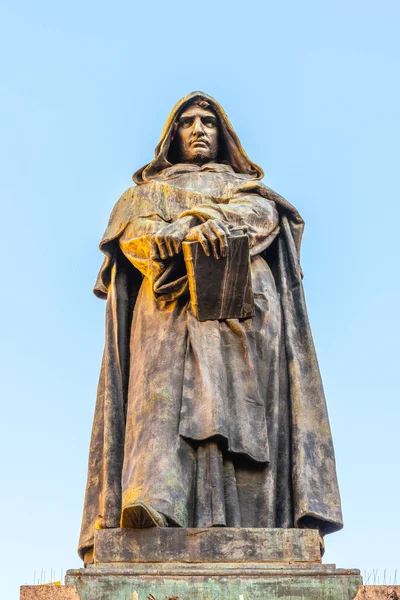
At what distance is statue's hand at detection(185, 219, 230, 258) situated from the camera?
36.6 feet

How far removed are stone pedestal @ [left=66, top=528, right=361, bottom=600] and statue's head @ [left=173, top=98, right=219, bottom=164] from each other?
437 centimetres

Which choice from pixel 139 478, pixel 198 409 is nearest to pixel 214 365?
pixel 198 409

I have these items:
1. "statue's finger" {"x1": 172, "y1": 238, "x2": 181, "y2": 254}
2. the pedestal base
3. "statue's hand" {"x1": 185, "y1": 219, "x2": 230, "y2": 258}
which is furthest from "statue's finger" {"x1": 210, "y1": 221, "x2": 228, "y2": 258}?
the pedestal base

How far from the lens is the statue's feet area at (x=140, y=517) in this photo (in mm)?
10148

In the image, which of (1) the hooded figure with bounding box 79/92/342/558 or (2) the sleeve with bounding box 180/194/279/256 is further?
(2) the sleeve with bounding box 180/194/279/256

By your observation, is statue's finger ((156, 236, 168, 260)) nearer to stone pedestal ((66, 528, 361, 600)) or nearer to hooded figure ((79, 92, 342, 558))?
hooded figure ((79, 92, 342, 558))

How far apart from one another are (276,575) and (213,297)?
2616 millimetres

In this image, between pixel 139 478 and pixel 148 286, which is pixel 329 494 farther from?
pixel 148 286

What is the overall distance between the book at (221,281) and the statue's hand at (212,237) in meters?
0.04

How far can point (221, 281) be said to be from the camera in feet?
37.0

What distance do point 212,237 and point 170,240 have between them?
19.0 inches

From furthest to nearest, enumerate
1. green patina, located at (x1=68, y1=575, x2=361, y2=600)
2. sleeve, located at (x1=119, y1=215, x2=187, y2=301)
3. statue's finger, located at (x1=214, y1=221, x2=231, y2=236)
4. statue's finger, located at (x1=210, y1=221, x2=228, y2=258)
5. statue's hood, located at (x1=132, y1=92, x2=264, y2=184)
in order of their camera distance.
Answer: statue's hood, located at (x1=132, y1=92, x2=264, y2=184), sleeve, located at (x1=119, y1=215, x2=187, y2=301), statue's finger, located at (x1=214, y1=221, x2=231, y2=236), statue's finger, located at (x1=210, y1=221, x2=228, y2=258), green patina, located at (x1=68, y1=575, x2=361, y2=600)

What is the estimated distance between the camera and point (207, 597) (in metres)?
9.59

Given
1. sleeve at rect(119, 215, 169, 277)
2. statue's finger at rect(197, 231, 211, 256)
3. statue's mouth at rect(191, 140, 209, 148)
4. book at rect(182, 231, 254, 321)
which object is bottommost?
book at rect(182, 231, 254, 321)
